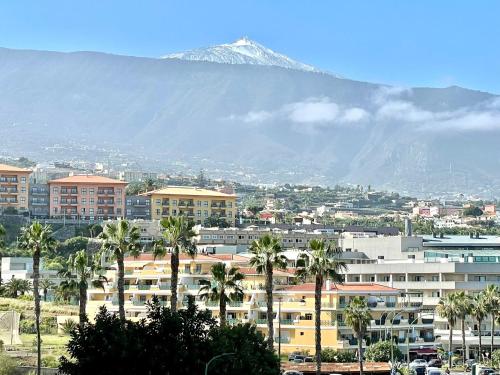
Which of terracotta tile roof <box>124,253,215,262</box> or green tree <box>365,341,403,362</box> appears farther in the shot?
terracotta tile roof <box>124,253,215,262</box>

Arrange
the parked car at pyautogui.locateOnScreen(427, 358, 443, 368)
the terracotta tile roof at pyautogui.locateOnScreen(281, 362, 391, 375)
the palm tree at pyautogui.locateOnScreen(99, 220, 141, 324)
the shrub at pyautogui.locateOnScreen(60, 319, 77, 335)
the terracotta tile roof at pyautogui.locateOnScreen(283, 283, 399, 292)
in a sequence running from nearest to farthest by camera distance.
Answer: the palm tree at pyautogui.locateOnScreen(99, 220, 141, 324) < the terracotta tile roof at pyautogui.locateOnScreen(281, 362, 391, 375) < the shrub at pyautogui.locateOnScreen(60, 319, 77, 335) < the parked car at pyautogui.locateOnScreen(427, 358, 443, 368) < the terracotta tile roof at pyautogui.locateOnScreen(283, 283, 399, 292)

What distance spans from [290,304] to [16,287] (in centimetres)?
3138

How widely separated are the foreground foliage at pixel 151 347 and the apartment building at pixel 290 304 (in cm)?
4595

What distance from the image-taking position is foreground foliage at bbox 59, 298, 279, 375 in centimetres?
6056

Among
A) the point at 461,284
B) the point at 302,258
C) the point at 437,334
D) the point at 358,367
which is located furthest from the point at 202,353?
the point at 461,284

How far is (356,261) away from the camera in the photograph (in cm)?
16700

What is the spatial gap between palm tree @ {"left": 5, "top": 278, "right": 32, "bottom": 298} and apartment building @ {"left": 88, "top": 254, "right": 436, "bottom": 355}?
8.78 metres

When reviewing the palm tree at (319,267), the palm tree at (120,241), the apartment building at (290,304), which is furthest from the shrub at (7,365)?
the apartment building at (290,304)

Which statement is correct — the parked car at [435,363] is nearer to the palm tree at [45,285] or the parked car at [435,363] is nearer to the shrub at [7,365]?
the shrub at [7,365]

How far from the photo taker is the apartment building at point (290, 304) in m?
115

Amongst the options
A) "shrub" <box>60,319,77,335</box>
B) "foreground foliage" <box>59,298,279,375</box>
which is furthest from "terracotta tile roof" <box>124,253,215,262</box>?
"foreground foliage" <box>59,298,279,375</box>

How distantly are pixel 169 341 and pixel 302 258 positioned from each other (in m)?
25.8

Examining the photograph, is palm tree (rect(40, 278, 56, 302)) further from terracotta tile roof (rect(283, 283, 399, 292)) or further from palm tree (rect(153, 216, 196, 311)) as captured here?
palm tree (rect(153, 216, 196, 311))

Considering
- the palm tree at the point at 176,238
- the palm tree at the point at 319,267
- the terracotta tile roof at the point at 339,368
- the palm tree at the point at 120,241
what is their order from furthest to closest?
the terracotta tile roof at the point at 339,368 < the palm tree at the point at 176,238 < the palm tree at the point at 120,241 < the palm tree at the point at 319,267
